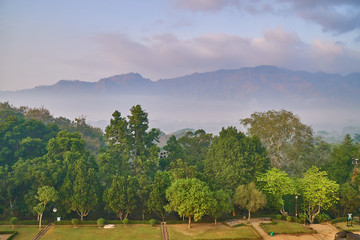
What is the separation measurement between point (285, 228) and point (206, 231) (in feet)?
36.8

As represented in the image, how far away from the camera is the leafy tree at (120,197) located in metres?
40.2

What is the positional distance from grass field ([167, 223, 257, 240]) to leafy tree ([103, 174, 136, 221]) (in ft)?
23.0

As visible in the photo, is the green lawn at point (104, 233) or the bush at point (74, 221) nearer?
the green lawn at point (104, 233)

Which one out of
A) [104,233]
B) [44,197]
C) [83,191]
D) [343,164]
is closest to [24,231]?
[44,197]

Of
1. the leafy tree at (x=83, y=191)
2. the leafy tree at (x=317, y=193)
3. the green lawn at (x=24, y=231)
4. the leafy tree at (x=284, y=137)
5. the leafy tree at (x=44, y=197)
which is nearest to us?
the green lawn at (x=24, y=231)

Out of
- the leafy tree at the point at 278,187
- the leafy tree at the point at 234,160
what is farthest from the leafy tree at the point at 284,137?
the leafy tree at the point at 278,187

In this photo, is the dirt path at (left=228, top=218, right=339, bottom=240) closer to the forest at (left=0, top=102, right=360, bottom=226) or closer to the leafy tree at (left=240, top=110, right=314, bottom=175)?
the forest at (left=0, top=102, right=360, bottom=226)

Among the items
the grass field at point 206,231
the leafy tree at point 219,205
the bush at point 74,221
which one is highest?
the leafy tree at point 219,205

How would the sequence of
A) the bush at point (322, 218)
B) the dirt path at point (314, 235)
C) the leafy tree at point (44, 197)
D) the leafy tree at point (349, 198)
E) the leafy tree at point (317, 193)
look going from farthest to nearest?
the leafy tree at point (349, 198) < the bush at point (322, 218) < the leafy tree at point (317, 193) < the leafy tree at point (44, 197) < the dirt path at point (314, 235)

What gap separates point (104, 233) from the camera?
35.9 metres

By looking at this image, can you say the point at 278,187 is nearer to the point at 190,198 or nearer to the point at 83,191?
the point at 190,198

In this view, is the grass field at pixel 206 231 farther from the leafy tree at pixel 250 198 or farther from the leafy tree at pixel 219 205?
the leafy tree at pixel 250 198

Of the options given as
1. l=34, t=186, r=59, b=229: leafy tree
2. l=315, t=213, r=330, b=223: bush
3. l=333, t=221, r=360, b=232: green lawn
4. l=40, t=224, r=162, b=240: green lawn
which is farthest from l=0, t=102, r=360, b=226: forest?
l=40, t=224, r=162, b=240: green lawn

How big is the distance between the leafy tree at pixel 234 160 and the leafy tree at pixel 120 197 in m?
12.6
